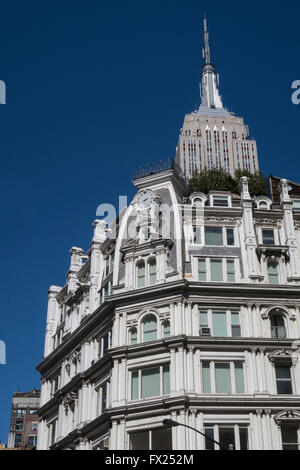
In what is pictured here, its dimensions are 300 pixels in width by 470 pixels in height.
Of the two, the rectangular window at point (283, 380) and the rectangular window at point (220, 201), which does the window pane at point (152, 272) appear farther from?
the rectangular window at point (283, 380)

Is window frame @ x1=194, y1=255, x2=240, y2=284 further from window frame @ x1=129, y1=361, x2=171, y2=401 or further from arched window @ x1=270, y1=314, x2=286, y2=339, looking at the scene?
window frame @ x1=129, y1=361, x2=171, y2=401

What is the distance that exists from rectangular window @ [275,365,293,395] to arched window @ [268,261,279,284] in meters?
6.59

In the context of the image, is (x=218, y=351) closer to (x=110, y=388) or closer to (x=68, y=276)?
(x=110, y=388)

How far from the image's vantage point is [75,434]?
5584 cm

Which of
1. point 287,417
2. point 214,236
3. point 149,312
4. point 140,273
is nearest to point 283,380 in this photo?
point 287,417

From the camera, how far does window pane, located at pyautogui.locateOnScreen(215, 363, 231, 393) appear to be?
51.4 meters

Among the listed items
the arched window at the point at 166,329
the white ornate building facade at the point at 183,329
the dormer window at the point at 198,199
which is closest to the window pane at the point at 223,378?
the white ornate building facade at the point at 183,329

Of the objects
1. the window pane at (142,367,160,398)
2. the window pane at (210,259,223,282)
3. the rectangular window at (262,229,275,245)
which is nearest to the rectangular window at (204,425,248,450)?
the window pane at (142,367,160,398)

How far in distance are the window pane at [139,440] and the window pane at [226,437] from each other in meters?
4.81

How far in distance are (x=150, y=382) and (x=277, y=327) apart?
9817mm

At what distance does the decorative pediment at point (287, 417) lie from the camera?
50.1m

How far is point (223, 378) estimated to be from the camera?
51.8 metres

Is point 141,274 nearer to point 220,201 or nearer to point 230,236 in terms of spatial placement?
point 230,236

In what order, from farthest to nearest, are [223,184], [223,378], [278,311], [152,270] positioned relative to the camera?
[223,184]
[152,270]
[278,311]
[223,378]
